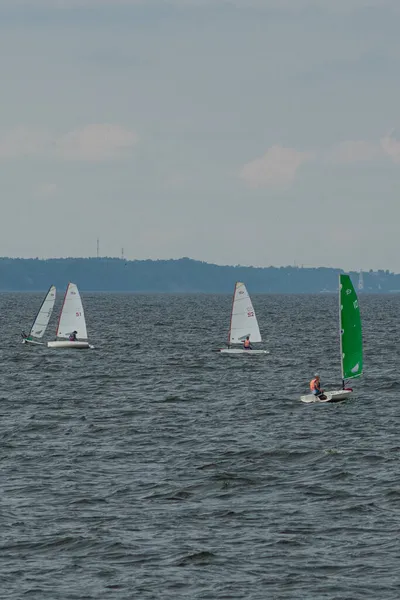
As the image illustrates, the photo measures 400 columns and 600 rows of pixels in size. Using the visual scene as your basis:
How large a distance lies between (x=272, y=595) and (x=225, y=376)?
4888cm

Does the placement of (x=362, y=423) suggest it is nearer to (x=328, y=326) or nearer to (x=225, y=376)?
(x=225, y=376)

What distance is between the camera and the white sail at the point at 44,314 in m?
96.6

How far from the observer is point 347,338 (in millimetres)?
59094

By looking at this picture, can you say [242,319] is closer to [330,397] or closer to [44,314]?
[44,314]

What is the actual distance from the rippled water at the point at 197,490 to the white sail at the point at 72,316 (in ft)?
83.4

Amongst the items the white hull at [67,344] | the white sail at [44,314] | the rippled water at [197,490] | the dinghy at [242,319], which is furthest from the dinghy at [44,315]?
the rippled water at [197,490]

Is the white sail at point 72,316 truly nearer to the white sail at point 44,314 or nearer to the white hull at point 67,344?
the white sail at point 44,314

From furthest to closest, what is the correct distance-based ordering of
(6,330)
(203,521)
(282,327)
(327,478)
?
(282,327), (6,330), (327,478), (203,521)

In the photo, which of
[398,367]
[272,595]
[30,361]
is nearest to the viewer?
[272,595]

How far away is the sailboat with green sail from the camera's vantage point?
57.4 m

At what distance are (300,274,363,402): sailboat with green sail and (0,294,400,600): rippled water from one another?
33.9 inches

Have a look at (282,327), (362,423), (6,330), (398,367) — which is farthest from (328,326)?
(362,423)

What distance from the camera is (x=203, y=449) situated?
4419cm

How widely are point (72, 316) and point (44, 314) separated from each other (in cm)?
274
